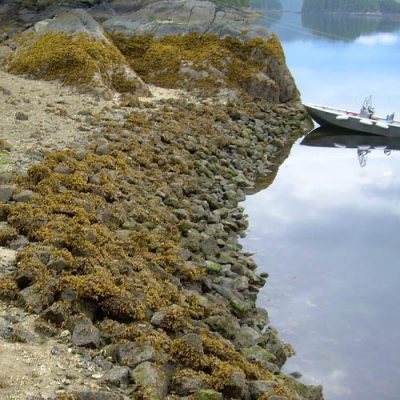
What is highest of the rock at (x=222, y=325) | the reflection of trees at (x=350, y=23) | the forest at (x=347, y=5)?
the forest at (x=347, y=5)

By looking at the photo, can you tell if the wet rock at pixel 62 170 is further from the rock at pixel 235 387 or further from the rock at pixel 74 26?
the rock at pixel 74 26

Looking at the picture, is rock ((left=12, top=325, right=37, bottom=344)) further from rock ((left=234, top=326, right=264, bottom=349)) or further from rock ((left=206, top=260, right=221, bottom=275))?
rock ((left=206, top=260, right=221, bottom=275))

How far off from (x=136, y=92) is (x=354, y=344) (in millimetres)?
16523

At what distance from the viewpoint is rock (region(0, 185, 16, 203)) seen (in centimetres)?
1111

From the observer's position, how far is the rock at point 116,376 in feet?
22.2

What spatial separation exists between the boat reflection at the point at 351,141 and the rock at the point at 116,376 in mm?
22585

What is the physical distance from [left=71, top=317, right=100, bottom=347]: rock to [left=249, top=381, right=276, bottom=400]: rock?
195 cm

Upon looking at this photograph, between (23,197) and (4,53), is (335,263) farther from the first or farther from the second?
(4,53)

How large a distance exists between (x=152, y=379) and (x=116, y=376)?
400mm

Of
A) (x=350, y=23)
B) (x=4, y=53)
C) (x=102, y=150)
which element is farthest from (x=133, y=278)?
(x=350, y=23)

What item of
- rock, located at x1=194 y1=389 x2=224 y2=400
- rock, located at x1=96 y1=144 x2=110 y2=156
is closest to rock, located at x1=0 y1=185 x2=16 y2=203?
rock, located at x1=96 y1=144 x2=110 y2=156

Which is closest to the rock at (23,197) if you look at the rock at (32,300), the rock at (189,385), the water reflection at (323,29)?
the rock at (32,300)

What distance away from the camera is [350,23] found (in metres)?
121

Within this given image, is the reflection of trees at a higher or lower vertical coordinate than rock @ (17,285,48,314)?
higher
